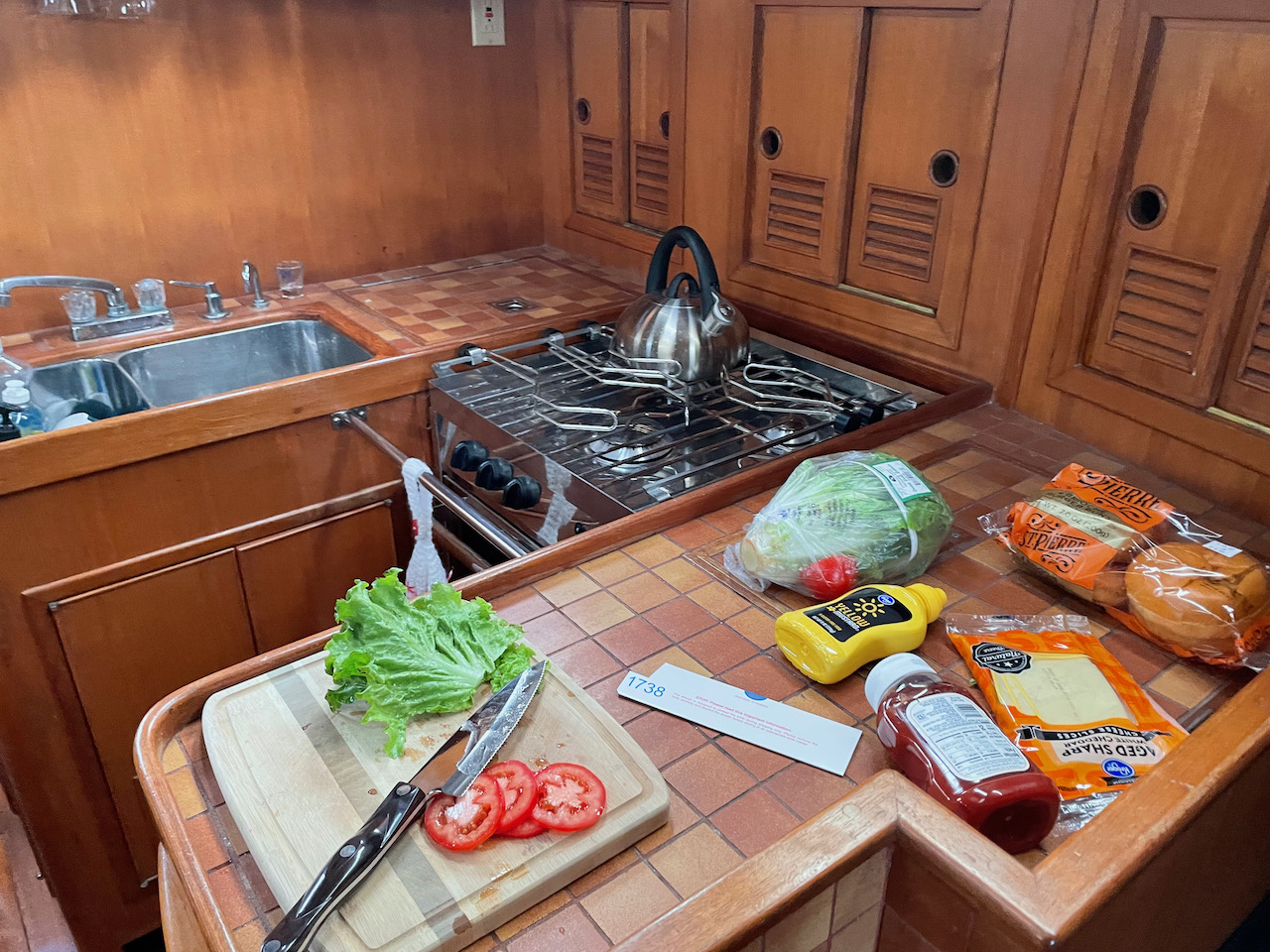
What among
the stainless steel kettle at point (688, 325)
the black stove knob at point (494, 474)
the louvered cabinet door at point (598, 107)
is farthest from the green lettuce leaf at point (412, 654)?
the louvered cabinet door at point (598, 107)

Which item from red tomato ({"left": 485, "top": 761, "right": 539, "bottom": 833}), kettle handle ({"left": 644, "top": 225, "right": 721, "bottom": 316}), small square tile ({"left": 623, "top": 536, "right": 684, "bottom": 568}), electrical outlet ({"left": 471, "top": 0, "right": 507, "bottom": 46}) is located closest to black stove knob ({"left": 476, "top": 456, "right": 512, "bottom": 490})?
small square tile ({"left": 623, "top": 536, "right": 684, "bottom": 568})

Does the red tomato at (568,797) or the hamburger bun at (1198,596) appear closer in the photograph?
the red tomato at (568,797)

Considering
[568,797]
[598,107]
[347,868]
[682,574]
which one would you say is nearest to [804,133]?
[598,107]

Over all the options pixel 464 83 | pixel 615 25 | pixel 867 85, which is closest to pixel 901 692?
pixel 867 85

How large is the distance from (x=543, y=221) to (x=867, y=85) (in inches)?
40.7

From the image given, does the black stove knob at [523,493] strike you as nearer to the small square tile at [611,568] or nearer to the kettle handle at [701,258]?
the small square tile at [611,568]

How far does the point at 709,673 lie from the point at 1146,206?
0.87 metres

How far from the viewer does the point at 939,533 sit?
101cm

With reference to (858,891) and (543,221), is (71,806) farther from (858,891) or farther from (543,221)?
(543,221)

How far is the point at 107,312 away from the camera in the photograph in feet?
5.73

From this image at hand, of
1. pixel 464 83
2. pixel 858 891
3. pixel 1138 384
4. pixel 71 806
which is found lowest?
pixel 71 806

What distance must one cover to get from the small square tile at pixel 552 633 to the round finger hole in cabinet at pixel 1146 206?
2.98ft

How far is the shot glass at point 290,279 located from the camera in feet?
6.25

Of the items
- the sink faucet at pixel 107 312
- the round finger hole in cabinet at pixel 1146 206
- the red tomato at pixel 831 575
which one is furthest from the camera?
the sink faucet at pixel 107 312
